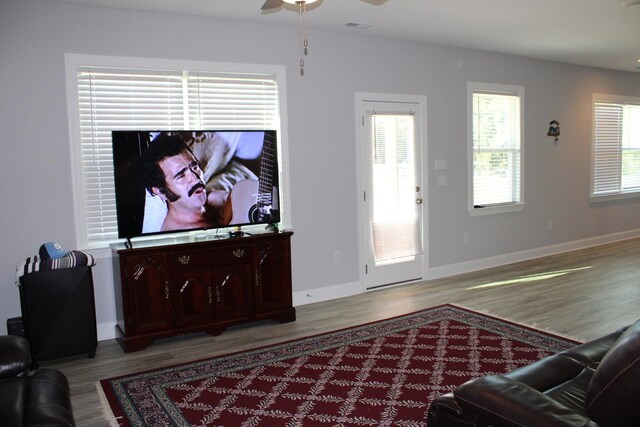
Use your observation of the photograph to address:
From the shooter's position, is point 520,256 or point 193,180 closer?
point 193,180

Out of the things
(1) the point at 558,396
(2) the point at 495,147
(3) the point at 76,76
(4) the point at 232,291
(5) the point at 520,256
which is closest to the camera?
(1) the point at 558,396

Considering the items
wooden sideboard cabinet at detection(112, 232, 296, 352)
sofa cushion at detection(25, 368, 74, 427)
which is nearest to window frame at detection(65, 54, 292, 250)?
wooden sideboard cabinet at detection(112, 232, 296, 352)

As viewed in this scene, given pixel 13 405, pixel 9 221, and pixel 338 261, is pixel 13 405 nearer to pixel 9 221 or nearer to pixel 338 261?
pixel 9 221

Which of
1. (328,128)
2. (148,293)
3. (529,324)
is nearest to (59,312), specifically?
(148,293)

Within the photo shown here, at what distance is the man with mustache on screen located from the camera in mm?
4008

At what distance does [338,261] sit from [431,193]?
1482 millimetres

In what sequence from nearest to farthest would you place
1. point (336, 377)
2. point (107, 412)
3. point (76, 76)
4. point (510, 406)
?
1. point (510, 406)
2. point (107, 412)
3. point (336, 377)
4. point (76, 76)

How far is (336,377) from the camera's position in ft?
10.7

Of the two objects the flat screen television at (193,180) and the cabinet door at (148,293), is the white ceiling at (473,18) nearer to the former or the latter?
the flat screen television at (193,180)

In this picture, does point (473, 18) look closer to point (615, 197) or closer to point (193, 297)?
point (193, 297)

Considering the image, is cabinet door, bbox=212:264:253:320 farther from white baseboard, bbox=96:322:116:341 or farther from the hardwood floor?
white baseboard, bbox=96:322:116:341

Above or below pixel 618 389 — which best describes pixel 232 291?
below

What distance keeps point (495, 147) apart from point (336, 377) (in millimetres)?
4382

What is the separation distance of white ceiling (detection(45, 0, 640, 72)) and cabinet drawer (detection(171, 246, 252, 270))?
193 centimetres
